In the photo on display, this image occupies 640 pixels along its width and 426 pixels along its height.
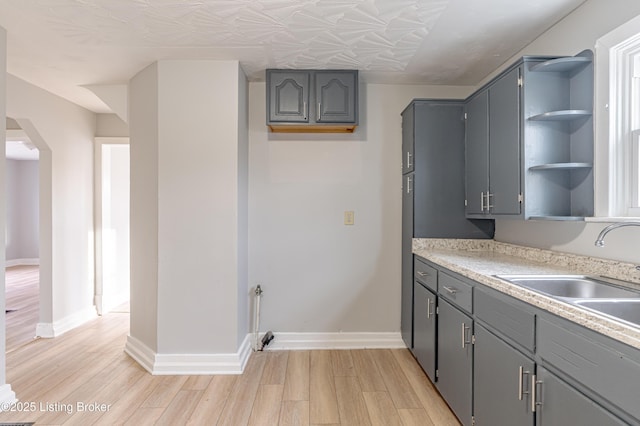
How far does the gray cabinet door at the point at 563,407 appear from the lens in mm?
1036

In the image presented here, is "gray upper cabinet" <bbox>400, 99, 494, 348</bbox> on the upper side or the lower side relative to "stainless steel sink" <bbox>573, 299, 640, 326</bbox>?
upper

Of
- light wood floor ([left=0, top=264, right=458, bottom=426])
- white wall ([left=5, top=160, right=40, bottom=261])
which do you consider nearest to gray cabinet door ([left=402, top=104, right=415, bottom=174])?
light wood floor ([left=0, top=264, right=458, bottom=426])

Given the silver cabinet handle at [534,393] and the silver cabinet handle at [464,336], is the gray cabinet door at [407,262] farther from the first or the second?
the silver cabinet handle at [534,393]

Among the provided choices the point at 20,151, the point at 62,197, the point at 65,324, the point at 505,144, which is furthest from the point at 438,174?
the point at 20,151

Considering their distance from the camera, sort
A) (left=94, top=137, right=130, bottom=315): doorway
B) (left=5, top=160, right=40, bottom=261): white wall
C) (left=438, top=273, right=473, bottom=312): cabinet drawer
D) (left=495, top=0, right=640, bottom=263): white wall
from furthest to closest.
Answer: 1. (left=5, top=160, right=40, bottom=261): white wall
2. (left=94, top=137, right=130, bottom=315): doorway
3. (left=438, top=273, right=473, bottom=312): cabinet drawer
4. (left=495, top=0, right=640, bottom=263): white wall

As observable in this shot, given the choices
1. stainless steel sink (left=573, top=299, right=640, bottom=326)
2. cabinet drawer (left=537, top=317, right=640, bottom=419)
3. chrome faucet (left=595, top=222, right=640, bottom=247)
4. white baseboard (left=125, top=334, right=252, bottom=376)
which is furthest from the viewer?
white baseboard (left=125, top=334, right=252, bottom=376)

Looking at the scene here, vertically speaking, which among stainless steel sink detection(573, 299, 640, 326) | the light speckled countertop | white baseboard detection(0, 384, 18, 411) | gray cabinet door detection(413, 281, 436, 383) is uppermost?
the light speckled countertop

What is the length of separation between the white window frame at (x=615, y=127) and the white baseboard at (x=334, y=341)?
1975 millimetres

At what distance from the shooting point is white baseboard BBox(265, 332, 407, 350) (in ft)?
10.2

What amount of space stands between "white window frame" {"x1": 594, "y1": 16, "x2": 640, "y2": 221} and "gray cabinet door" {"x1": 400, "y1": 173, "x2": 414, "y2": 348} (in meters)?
1.27

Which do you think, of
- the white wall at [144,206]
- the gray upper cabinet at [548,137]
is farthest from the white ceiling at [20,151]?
the gray upper cabinet at [548,137]

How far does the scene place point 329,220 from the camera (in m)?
3.17

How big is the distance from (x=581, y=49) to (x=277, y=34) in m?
1.81

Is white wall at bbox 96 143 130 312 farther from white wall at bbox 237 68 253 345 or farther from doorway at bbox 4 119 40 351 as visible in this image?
doorway at bbox 4 119 40 351
